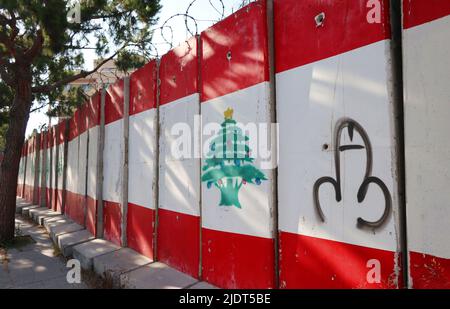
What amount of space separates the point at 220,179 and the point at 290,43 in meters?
1.45

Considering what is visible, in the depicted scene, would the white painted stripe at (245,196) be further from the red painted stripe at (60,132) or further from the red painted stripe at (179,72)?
the red painted stripe at (60,132)

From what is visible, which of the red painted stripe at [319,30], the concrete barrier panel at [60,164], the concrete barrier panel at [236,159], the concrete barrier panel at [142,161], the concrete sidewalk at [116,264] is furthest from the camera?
the concrete barrier panel at [60,164]

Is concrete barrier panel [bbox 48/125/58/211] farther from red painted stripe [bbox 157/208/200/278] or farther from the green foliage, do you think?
red painted stripe [bbox 157/208/200/278]

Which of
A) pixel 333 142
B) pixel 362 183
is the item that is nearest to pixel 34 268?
pixel 333 142

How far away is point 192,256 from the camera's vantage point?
4.15 metres

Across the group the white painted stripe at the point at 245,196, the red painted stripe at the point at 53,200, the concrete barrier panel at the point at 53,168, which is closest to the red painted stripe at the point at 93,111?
the white painted stripe at the point at 245,196

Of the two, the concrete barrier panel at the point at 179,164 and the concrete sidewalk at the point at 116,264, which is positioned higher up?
the concrete barrier panel at the point at 179,164

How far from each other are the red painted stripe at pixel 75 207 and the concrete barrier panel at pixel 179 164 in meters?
4.38

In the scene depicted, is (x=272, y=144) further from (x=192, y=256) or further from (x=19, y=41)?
(x=19, y=41)

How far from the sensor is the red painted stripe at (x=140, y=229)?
16.8 ft

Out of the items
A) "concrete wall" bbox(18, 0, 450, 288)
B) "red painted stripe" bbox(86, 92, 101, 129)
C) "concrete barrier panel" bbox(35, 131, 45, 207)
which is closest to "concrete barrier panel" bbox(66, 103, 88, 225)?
"red painted stripe" bbox(86, 92, 101, 129)
